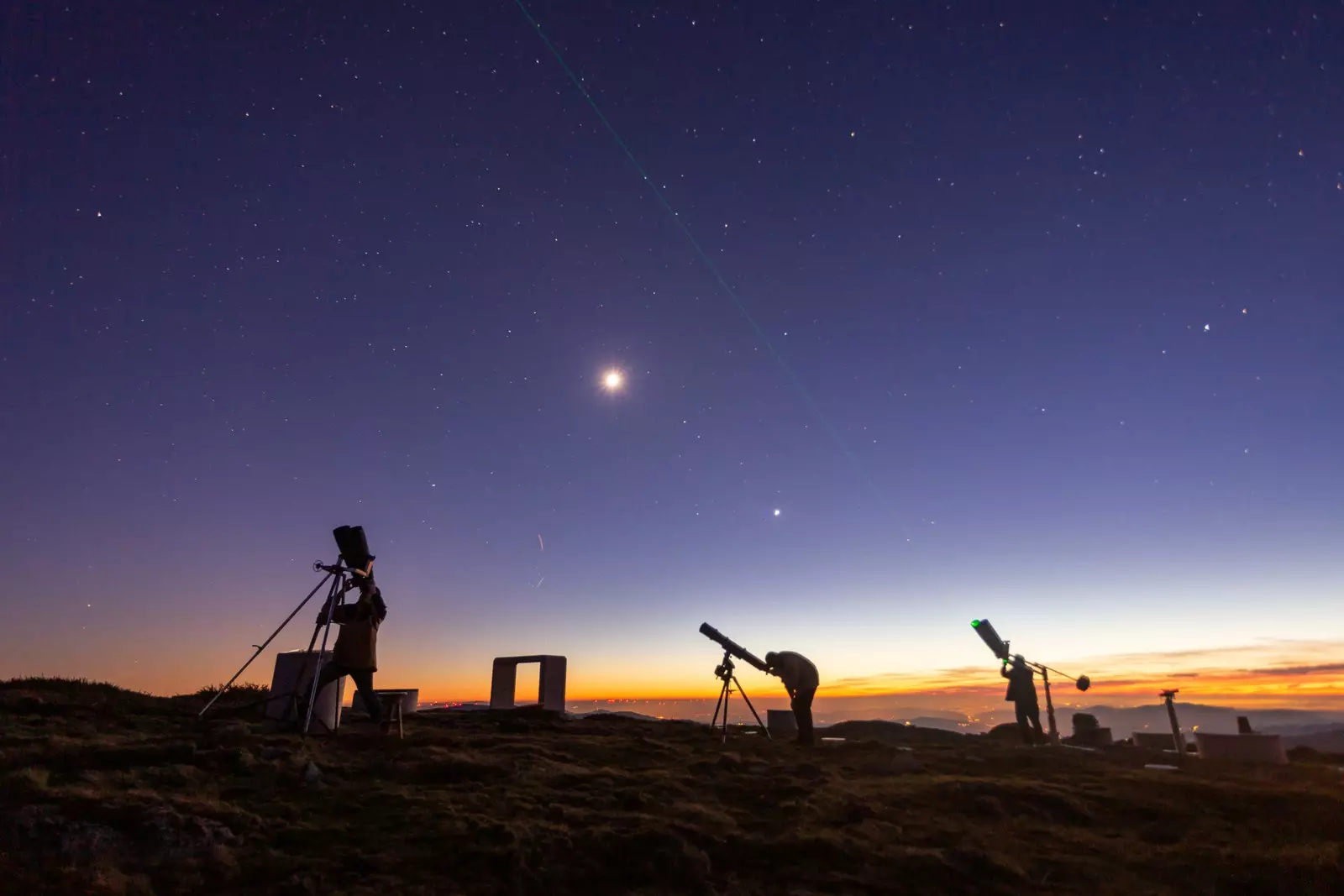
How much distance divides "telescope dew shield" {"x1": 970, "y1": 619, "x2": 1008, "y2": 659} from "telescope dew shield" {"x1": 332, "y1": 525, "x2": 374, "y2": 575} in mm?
21341

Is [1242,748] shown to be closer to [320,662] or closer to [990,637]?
[990,637]

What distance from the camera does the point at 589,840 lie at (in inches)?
337

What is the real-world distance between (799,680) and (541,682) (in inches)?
387

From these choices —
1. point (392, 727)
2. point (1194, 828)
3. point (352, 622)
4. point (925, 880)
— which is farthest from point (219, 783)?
point (1194, 828)

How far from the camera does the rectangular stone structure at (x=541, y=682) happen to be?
82.0ft

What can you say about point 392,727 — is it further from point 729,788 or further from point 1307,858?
point 1307,858

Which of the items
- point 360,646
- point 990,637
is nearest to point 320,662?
point 360,646

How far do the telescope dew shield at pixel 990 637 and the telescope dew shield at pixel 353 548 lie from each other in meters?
21.3

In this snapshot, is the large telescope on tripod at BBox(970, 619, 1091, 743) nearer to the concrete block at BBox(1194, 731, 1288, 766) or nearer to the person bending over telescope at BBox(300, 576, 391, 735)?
the concrete block at BBox(1194, 731, 1288, 766)

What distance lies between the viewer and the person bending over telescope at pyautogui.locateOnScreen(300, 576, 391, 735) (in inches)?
563

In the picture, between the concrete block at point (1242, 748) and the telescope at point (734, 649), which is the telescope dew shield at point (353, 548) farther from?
the concrete block at point (1242, 748)

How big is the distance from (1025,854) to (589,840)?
6.20 meters

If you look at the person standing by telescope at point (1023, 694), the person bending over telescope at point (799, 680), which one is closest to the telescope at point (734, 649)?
the person bending over telescope at point (799, 680)

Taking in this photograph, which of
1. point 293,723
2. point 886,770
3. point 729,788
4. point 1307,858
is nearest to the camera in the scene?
point 1307,858
